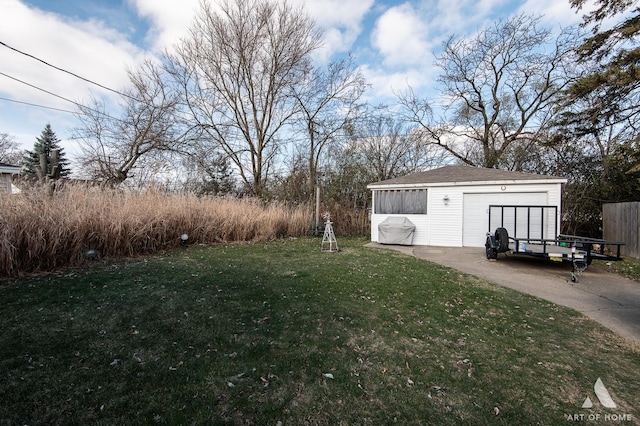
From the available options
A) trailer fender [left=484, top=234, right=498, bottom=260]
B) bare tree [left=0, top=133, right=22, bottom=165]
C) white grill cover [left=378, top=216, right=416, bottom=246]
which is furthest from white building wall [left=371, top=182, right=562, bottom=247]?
bare tree [left=0, top=133, right=22, bottom=165]

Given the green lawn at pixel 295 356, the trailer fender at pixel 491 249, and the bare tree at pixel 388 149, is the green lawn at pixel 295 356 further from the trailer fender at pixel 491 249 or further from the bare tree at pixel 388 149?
the bare tree at pixel 388 149

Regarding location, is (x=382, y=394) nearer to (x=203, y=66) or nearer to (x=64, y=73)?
(x=64, y=73)

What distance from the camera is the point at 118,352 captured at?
8.47 ft

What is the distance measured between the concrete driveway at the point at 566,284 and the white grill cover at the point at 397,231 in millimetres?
1946

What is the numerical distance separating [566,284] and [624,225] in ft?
18.6

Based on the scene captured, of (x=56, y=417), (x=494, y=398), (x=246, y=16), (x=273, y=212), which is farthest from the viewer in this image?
(x=246, y=16)

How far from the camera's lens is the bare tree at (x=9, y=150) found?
81.0ft

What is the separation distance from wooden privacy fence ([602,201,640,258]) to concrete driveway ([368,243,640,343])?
8.62 ft

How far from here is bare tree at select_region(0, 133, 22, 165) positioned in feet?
81.0

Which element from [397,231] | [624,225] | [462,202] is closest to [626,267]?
[624,225]

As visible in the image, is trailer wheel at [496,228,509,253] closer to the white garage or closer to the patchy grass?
the patchy grass

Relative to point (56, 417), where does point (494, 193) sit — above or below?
above

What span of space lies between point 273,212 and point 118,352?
31.4 ft

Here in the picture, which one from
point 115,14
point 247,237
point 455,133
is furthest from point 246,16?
point 455,133
